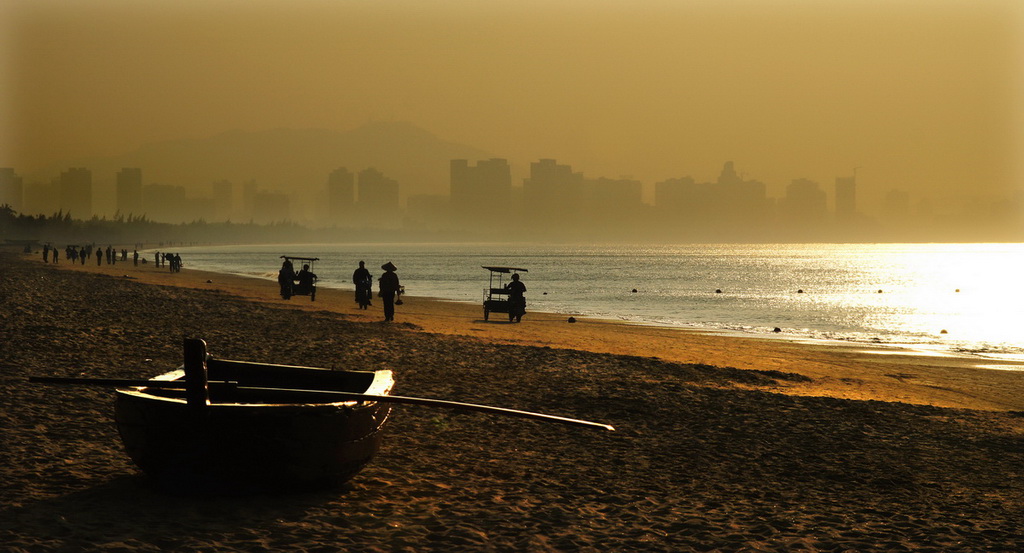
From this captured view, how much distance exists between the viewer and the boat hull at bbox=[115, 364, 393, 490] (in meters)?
6.80

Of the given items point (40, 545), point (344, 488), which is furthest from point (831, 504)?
point (40, 545)

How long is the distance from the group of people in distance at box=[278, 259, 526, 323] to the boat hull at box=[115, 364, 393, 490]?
20168 mm

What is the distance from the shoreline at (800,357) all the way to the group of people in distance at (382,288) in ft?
2.40

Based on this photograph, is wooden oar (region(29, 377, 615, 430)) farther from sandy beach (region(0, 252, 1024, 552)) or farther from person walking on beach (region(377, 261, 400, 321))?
person walking on beach (region(377, 261, 400, 321))

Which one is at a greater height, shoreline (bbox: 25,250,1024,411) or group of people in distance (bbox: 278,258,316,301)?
group of people in distance (bbox: 278,258,316,301)

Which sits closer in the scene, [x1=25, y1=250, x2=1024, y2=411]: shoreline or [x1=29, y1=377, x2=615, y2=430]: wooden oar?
[x1=29, y1=377, x2=615, y2=430]: wooden oar

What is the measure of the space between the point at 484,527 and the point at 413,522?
581mm

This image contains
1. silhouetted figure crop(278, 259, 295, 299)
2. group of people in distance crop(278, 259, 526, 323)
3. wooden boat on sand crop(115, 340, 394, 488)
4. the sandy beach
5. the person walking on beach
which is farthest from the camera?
silhouetted figure crop(278, 259, 295, 299)

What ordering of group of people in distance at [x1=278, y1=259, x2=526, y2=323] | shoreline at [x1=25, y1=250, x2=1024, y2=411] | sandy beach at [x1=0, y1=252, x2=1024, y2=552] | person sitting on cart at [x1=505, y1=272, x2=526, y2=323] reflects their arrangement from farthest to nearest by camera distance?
person sitting on cart at [x1=505, y1=272, x2=526, y2=323]
group of people in distance at [x1=278, y1=259, x2=526, y2=323]
shoreline at [x1=25, y1=250, x2=1024, y2=411]
sandy beach at [x1=0, y1=252, x2=1024, y2=552]

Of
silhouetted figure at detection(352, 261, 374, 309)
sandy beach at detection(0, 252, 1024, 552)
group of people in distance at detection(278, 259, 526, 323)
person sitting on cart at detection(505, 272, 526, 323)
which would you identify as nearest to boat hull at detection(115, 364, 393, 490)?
sandy beach at detection(0, 252, 1024, 552)

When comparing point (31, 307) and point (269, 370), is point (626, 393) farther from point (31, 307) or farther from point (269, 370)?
point (31, 307)

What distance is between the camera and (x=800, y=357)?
25203 millimetres

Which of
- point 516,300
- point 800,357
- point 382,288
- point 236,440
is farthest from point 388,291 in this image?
point 236,440

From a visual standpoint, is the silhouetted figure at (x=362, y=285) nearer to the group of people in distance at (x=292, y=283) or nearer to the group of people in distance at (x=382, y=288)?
the group of people in distance at (x=382, y=288)
